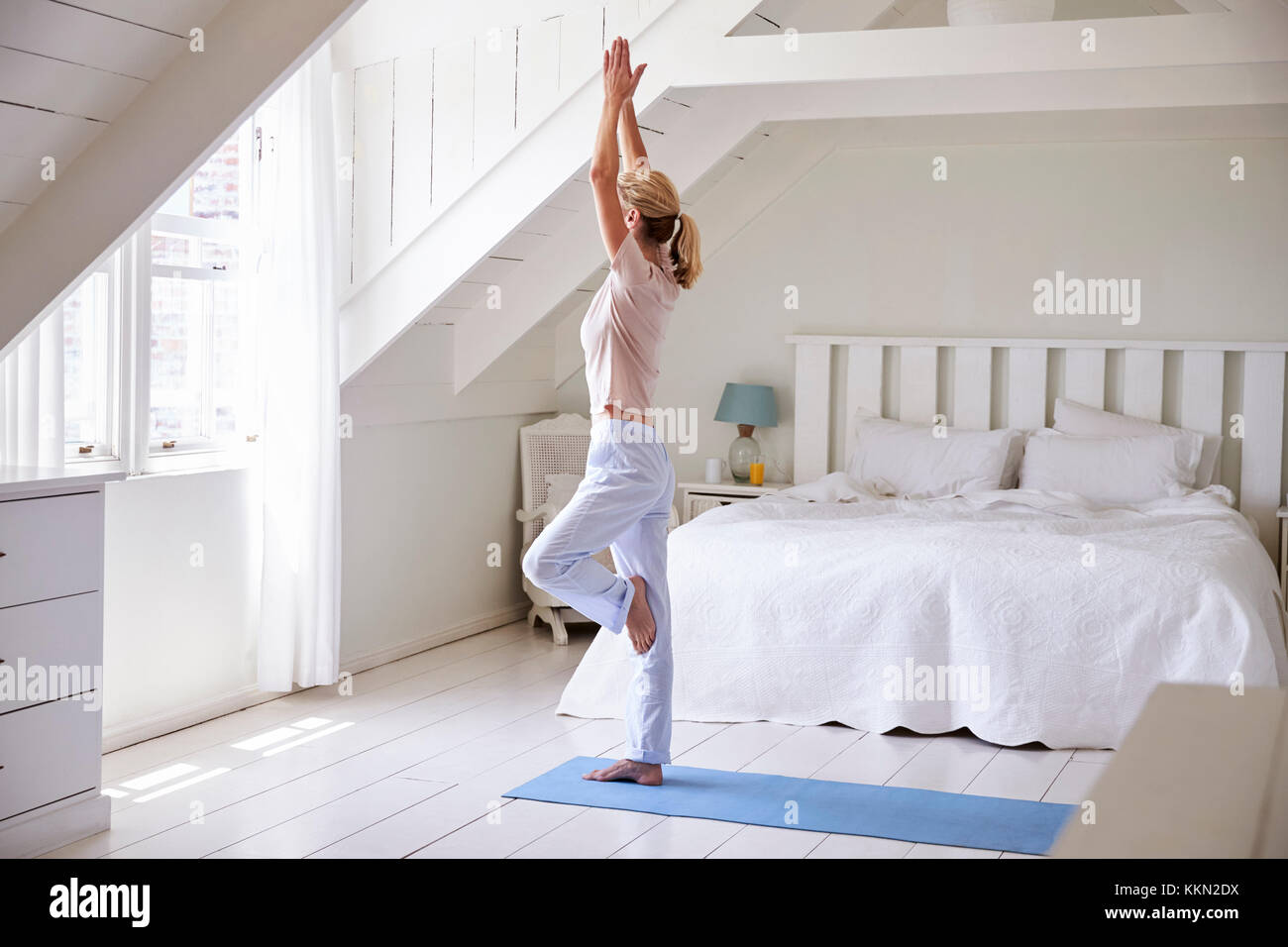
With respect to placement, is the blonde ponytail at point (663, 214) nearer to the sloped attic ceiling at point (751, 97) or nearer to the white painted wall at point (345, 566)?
the sloped attic ceiling at point (751, 97)

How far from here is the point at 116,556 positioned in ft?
11.7

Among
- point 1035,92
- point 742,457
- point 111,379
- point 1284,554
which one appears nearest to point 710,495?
point 742,457

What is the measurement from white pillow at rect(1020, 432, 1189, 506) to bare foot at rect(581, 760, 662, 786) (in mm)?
2272

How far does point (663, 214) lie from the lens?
9.90 feet

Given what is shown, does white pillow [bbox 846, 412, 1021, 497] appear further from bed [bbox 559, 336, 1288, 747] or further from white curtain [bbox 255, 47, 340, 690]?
white curtain [bbox 255, 47, 340, 690]

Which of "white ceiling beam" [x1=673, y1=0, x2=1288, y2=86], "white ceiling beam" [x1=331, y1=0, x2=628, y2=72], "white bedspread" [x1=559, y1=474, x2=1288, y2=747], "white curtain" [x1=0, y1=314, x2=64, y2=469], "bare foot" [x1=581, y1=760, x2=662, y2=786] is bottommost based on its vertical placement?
"bare foot" [x1=581, y1=760, x2=662, y2=786]

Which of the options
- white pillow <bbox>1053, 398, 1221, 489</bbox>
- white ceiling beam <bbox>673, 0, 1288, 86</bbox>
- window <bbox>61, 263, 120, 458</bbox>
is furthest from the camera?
white pillow <bbox>1053, 398, 1221, 489</bbox>

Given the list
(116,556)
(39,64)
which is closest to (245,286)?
(116,556)

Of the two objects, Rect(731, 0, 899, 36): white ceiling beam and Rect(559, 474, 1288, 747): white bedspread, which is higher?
Rect(731, 0, 899, 36): white ceiling beam

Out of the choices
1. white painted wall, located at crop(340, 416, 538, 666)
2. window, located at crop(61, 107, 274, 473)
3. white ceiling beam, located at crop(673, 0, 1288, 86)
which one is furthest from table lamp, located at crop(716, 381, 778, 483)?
window, located at crop(61, 107, 274, 473)

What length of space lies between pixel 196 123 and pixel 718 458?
3458mm

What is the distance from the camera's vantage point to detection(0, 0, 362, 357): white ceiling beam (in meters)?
2.62

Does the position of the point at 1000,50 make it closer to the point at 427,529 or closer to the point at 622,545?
the point at 622,545

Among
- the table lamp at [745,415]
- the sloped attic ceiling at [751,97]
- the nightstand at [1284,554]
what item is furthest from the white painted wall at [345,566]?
the nightstand at [1284,554]
